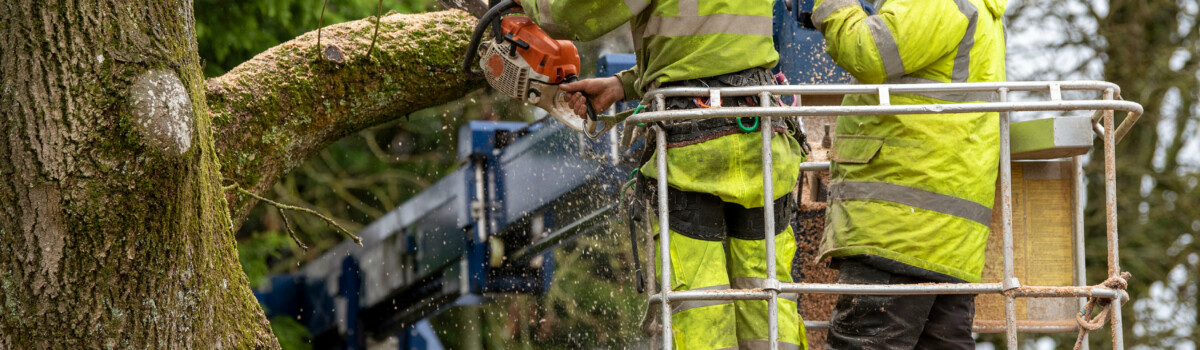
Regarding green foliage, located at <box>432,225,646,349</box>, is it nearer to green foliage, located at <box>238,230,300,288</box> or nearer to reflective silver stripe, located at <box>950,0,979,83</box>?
green foliage, located at <box>238,230,300,288</box>

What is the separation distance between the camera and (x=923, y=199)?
2738 mm

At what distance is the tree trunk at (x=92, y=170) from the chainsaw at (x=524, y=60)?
1080 millimetres

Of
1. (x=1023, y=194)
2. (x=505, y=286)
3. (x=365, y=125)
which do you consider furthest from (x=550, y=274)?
(x=1023, y=194)

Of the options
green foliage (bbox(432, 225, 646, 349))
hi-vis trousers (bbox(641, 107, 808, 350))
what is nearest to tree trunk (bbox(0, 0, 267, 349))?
hi-vis trousers (bbox(641, 107, 808, 350))

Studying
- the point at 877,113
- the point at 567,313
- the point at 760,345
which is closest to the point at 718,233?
the point at 760,345

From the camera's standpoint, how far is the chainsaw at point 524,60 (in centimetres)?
304

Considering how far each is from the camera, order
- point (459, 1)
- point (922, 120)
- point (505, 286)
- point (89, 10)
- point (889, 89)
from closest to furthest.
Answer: point (89, 10), point (889, 89), point (922, 120), point (459, 1), point (505, 286)

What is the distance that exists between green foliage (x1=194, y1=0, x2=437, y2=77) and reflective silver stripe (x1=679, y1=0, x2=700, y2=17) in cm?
317

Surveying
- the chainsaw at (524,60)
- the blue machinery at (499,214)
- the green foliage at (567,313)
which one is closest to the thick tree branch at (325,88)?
the blue machinery at (499,214)

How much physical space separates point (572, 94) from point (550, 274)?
2.01m

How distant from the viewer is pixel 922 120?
108 inches

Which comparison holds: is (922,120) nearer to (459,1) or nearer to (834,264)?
(834,264)

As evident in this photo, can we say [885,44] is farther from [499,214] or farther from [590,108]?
[499,214]

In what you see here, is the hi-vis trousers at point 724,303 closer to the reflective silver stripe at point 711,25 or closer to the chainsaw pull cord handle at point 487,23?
the reflective silver stripe at point 711,25
